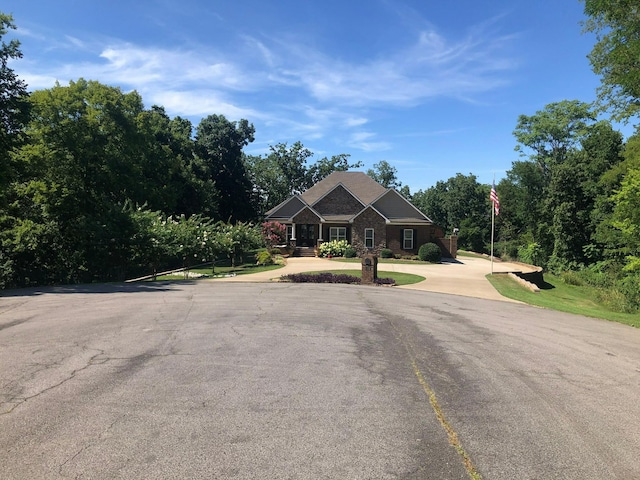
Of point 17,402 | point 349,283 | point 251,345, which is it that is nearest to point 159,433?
point 17,402

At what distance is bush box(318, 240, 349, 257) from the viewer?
3738cm

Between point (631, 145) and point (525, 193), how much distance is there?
30.2 metres

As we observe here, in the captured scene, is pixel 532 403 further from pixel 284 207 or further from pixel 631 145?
pixel 284 207

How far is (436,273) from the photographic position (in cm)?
2694

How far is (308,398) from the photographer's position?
18.1ft

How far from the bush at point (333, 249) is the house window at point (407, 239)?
16.2ft

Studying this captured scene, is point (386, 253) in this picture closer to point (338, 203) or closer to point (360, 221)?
point (360, 221)

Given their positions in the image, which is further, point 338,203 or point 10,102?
point 338,203

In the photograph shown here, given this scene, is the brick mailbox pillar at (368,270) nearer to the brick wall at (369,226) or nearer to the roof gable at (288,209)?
the brick wall at (369,226)

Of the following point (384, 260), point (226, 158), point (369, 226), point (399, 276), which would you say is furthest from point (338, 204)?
point (399, 276)

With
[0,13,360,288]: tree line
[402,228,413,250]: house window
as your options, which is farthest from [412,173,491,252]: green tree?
[0,13,360,288]: tree line

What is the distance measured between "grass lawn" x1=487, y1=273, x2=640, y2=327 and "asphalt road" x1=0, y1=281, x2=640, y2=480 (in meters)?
5.21

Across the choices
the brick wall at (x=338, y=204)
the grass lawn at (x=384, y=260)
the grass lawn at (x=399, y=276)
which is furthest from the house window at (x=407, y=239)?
the grass lawn at (x=399, y=276)

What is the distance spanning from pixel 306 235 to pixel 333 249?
454 centimetres
